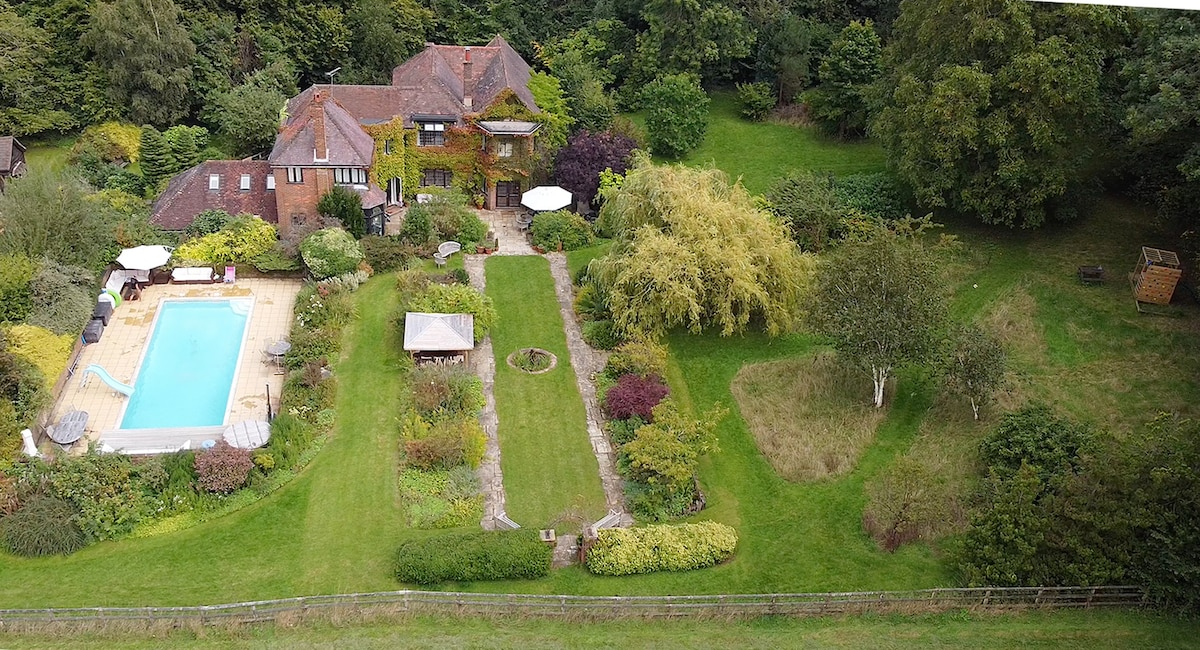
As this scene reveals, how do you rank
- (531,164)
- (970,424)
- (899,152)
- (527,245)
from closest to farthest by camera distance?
(970,424), (899,152), (527,245), (531,164)

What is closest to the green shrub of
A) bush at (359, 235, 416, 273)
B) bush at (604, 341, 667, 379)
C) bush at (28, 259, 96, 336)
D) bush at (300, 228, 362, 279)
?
bush at (28, 259, 96, 336)

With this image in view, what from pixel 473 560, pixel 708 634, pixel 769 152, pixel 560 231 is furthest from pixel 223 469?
pixel 769 152

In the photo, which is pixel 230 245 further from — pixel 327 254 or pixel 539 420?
pixel 539 420

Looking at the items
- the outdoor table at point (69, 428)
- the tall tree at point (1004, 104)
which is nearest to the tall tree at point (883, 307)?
the tall tree at point (1004, 104)

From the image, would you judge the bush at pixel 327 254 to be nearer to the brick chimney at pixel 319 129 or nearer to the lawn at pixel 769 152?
the brick chimney at pixel 319 129

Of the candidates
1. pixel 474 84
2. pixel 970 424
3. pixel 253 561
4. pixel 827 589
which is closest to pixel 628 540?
pixel 827 589

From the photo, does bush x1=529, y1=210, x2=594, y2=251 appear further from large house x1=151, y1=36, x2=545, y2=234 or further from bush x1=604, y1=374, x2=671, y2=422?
bush x1=604, y1=374, x2=671, y2=422

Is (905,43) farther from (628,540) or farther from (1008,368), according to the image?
(628,540)
